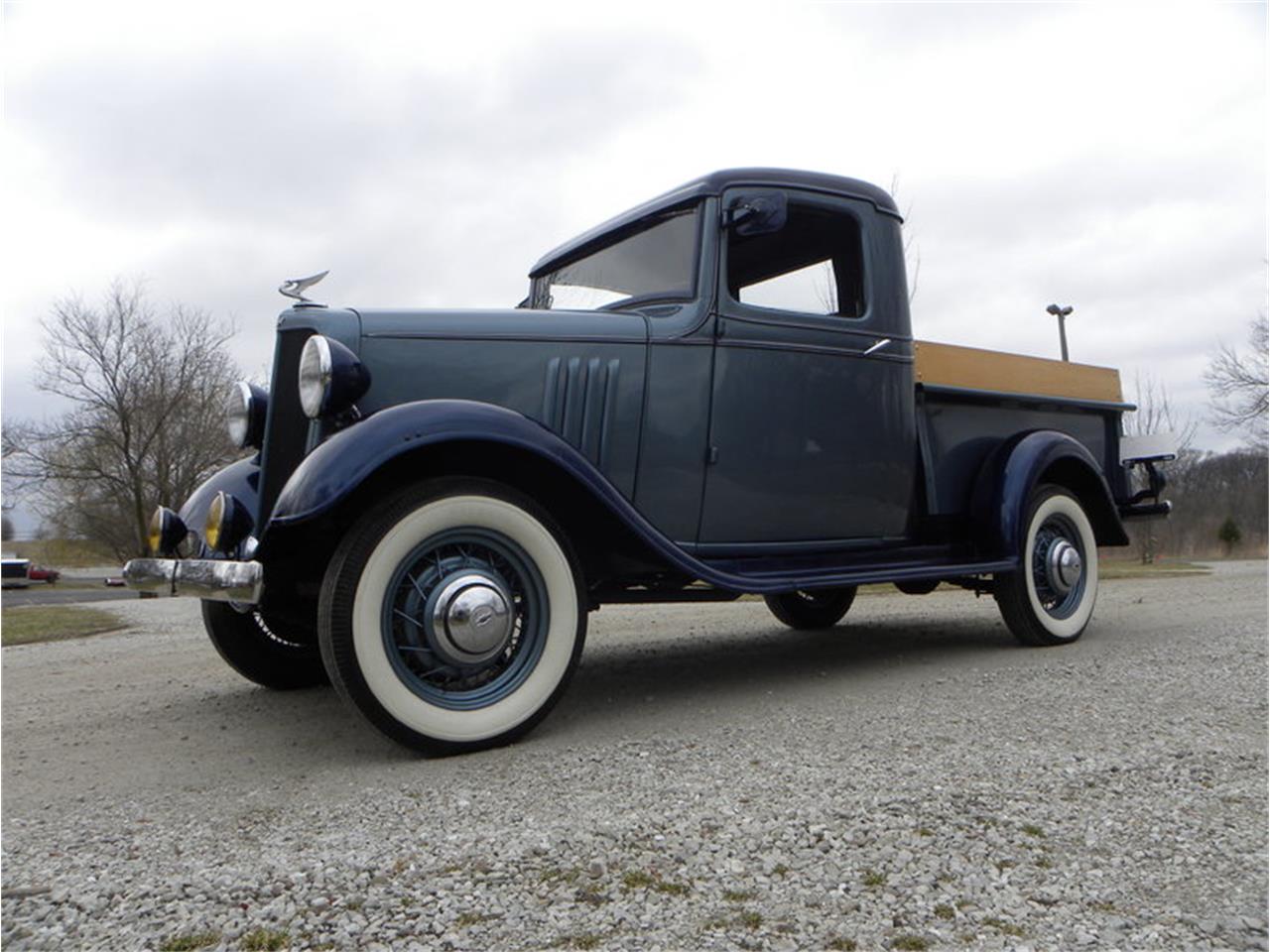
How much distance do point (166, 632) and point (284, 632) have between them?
15.7 ft

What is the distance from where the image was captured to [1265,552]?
86.2 ft

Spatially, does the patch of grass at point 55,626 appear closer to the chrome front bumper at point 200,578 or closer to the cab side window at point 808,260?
the chrome front bumper at point 200,578

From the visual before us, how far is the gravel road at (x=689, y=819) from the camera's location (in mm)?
1777

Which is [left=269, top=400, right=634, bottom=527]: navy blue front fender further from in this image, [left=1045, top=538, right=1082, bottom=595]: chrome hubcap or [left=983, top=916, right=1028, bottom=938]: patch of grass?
[left=1045, top=538, right=1082, bottom=595]: chrome hubcap

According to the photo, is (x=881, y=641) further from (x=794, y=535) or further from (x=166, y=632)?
(x=166, y=632)

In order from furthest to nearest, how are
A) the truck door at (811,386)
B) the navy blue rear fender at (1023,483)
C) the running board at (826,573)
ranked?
the navy blue rear fender at (1023,483) < the truck door at (811,386) < the running board at (826,573)

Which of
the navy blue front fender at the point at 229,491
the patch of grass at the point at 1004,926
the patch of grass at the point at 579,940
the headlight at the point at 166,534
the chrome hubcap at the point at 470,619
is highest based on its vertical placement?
the navy blue front fender at the point at 229,491

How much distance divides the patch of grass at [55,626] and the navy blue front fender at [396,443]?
6553mm

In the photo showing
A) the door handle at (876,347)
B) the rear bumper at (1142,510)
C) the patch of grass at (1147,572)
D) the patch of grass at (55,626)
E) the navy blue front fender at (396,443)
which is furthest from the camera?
the patch of grass at (1147,572)

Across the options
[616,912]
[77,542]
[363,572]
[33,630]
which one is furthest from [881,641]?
[77,542]

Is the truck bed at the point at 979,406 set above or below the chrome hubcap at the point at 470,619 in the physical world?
above

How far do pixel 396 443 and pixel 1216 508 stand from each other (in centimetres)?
3678

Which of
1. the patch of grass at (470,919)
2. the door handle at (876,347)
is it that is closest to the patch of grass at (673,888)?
the patch of grass at (470,919)

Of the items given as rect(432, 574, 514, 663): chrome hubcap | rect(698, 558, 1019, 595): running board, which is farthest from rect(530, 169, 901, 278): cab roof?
rect(432, 574, 514, 663): chrome hubcap
